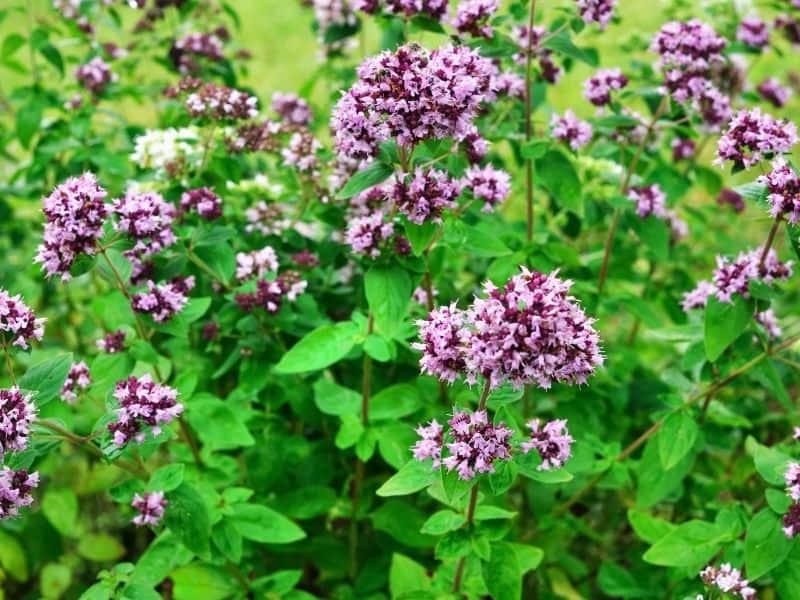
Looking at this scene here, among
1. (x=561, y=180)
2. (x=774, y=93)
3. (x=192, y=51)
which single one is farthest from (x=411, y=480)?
(x=774, y=93)

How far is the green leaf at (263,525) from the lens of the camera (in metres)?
3.25

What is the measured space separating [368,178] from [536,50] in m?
1.12

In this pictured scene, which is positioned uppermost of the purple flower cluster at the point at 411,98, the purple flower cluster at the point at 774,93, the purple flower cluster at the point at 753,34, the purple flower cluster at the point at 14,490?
the purple flower cluster at the point at 774,93

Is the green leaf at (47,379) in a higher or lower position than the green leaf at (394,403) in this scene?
lower

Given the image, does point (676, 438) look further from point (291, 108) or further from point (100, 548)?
point (100, 548)

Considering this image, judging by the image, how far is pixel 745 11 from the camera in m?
5.12

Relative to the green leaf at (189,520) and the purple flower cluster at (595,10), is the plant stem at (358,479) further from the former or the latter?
the purple flower cluster at (595,10)

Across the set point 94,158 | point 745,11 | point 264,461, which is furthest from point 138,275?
point 745,11

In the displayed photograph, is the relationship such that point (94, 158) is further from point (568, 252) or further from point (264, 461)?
point (568, 252)

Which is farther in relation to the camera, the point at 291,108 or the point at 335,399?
the point at 291,108

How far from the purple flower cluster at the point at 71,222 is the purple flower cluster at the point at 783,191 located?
199 centimetres

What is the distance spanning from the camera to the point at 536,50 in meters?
3.57

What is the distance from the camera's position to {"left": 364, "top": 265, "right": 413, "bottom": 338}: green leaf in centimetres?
299

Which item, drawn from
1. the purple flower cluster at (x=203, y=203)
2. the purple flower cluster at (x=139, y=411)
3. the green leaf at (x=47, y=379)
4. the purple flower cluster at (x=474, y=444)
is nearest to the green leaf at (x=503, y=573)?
the purple flower cluster at (x=474, y=444)
